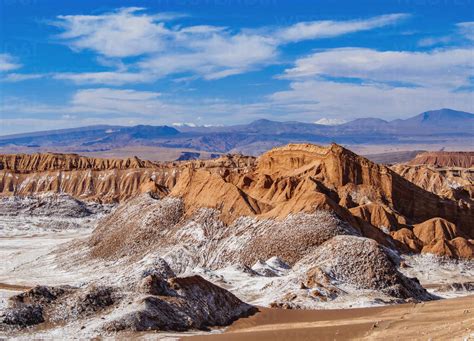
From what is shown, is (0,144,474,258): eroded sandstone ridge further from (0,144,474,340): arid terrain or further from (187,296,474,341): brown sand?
(187,296,474,341): brown sand

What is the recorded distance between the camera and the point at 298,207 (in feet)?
180

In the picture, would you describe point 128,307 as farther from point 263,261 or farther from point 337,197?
point 337,197

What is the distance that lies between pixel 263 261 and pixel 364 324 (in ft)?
68.7

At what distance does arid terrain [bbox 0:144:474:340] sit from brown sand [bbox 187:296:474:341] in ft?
0.35

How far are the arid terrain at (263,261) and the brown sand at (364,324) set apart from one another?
108mm

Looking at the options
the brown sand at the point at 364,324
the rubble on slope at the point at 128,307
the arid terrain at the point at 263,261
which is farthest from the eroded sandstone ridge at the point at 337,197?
the rubble on slope at the point at 128,307

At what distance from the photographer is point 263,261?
5084 centimetres

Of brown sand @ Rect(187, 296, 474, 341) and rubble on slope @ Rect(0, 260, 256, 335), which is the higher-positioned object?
rubble on slope @ Rect(0, 260, 256, 335)

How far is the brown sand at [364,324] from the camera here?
85.7ft

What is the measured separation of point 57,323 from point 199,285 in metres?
7.34

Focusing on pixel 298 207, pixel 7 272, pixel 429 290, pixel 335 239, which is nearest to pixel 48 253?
pixel 7 272

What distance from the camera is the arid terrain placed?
1189 inches

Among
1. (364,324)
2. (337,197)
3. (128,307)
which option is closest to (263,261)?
(337,197)

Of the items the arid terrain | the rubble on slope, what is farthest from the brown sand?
the rubble on slope
